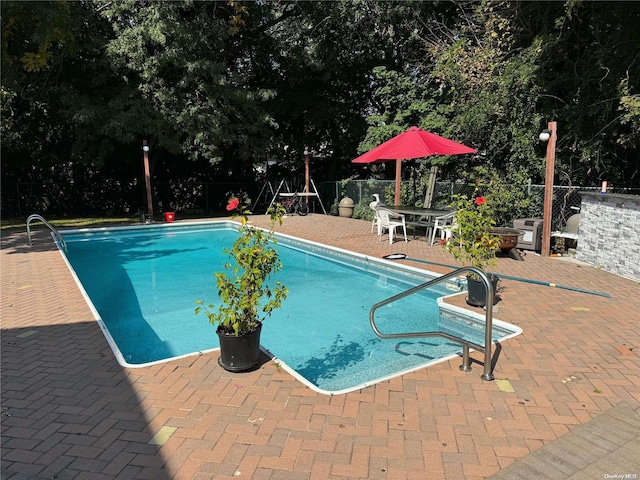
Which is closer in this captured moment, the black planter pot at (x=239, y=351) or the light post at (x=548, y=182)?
the black planter pot at (x=239, y=351)

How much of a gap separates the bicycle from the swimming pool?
4722 millimetres

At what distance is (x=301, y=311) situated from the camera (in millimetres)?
6141

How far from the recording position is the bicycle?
15523 millimetres

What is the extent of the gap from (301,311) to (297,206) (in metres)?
10.1

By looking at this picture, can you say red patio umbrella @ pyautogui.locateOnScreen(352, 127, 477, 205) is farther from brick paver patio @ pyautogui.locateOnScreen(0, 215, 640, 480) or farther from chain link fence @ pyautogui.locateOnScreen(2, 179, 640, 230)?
brick paver patio @ pyautogui.locateOnScreen(0, 215, 640, 480)

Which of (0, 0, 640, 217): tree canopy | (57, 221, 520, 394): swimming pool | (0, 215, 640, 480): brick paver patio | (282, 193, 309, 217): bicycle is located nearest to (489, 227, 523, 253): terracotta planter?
(57, 221, 520, 394): swimming pool

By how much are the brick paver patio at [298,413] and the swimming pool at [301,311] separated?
0.31 meters

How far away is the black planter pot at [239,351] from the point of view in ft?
10.5

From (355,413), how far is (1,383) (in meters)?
2.77

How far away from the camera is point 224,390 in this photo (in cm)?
300

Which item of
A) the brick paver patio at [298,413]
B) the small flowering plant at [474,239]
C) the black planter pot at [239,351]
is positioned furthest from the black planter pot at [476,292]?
the black planter pot at [239,351]

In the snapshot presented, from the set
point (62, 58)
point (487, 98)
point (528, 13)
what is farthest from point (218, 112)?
point (528, 13)

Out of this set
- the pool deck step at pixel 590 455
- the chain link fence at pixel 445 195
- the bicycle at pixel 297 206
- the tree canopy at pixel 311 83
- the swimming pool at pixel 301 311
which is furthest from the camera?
the bicycle at pixel 297 206

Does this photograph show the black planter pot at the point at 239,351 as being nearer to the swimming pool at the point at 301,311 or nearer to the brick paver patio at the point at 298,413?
the brick paver patio at the point at 298,413
